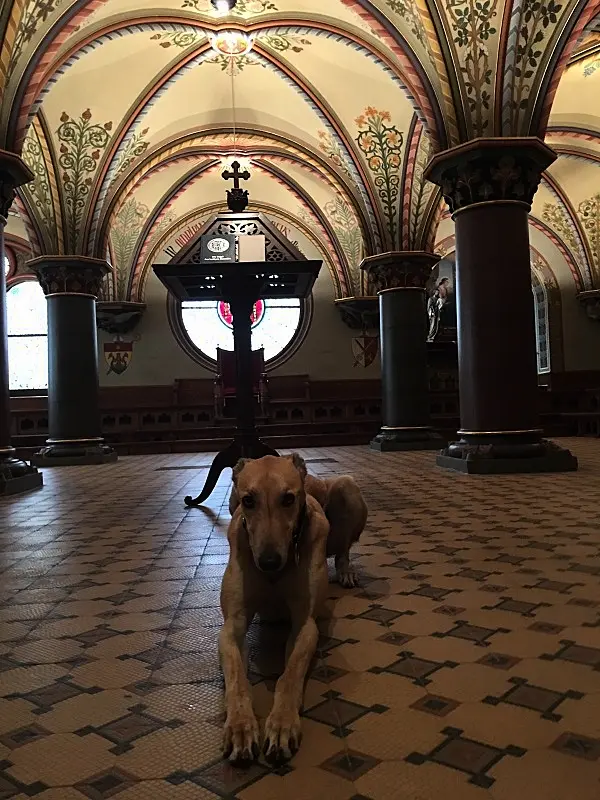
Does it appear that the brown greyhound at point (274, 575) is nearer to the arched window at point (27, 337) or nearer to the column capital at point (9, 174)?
the column capital at point (9, 174)

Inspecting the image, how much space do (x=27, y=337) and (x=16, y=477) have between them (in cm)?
1343

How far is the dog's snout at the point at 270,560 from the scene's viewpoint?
1898mm

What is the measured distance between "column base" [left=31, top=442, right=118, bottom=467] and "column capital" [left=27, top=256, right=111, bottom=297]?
2650 millimetres

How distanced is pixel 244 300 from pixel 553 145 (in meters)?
12.1

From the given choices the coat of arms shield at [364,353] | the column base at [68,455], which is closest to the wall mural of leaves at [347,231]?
the coat of arms shield at [364,353]

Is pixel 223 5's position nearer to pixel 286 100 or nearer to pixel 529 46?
pixel 286 100

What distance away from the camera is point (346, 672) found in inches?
81.2

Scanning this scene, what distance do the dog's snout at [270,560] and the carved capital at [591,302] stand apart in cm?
1948

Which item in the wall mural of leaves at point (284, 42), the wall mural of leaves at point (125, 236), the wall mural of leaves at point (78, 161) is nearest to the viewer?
the wall mural of leaves at point (284, 42)

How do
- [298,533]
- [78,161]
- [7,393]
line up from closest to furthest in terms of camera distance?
[298,533], [7,393], [78,161]

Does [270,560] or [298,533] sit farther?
[298,533]

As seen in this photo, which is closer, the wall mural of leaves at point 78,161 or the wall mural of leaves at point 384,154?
the wall mural of leaves at point 78,161

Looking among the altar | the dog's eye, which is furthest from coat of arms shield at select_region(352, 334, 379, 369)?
the dog's eye

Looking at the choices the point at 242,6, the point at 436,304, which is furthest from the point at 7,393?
the point at 436,304
